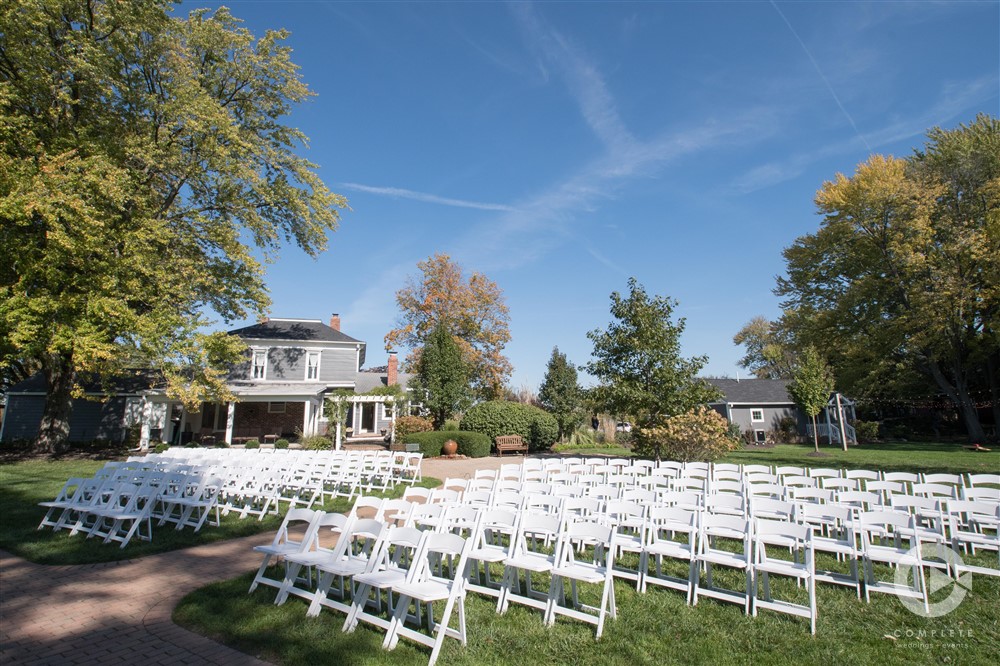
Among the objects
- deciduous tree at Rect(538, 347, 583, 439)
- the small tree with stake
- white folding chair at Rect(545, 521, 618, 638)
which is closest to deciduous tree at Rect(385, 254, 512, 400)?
deciduous tree at Rect(538, 347, 583, 439)

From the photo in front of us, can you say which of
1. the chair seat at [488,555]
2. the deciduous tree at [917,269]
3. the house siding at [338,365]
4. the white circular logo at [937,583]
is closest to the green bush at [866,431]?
the deciduous tree at [917,269]

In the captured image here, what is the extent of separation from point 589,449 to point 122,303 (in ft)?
65.0

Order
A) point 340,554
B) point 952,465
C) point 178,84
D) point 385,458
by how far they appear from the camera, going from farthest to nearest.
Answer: point 178,84 → point 952,465 → point 385,458 → point 340,554

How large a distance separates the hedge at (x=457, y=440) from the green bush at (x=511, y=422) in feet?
3.29

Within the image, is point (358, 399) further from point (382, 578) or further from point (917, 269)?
point (917, 269)

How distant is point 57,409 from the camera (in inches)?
804

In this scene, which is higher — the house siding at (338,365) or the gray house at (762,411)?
the house siding at (338,365)

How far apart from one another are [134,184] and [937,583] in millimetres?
22587

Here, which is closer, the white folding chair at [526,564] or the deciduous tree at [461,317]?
the white folding chair at [526,564]

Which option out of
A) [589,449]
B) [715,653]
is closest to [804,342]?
[589,449]

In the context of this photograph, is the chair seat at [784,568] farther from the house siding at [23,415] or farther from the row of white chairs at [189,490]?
the house siding at [23,415]

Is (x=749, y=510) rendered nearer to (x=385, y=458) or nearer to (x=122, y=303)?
(x=385, y=458)

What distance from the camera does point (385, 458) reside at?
12.8 m

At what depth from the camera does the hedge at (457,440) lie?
69.4ft
